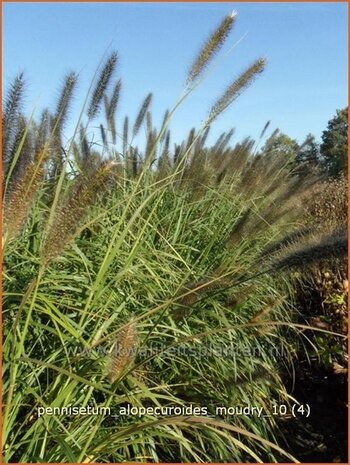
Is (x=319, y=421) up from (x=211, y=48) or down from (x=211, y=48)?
down

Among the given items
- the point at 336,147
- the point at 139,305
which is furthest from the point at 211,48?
the point at 336,147

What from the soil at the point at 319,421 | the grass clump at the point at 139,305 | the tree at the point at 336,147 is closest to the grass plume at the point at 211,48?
the grass clump at the point at 139,305

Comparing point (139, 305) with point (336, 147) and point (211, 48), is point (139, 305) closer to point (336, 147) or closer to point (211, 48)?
point (211, 48)

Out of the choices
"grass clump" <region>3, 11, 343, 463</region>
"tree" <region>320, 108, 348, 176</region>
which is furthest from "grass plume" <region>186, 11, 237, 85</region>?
"tree" <region>320, 108, 348, 176</region>

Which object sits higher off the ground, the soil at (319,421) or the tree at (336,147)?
the tree at (336,147)

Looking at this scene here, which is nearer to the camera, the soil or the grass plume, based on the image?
the grass plume

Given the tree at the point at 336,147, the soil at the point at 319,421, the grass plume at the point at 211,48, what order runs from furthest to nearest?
the tree at the point at 336,147, the soil at the point at 319,421, the grass plume at the point at 211,48

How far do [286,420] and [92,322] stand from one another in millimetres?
1075

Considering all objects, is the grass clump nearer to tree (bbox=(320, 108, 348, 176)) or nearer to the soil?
the soil

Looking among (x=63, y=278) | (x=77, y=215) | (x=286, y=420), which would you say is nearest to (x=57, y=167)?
(x=63, y=278)

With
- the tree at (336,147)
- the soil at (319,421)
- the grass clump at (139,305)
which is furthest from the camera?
the tree at (336,147)

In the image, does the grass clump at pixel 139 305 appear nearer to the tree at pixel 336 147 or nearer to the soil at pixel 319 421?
the soil at pixel 319 421

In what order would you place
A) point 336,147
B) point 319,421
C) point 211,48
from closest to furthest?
point 211,48 → point 319,421 → point 336,147

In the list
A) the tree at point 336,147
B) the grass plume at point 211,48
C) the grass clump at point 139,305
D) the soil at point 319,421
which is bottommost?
the soil at point 319,421
